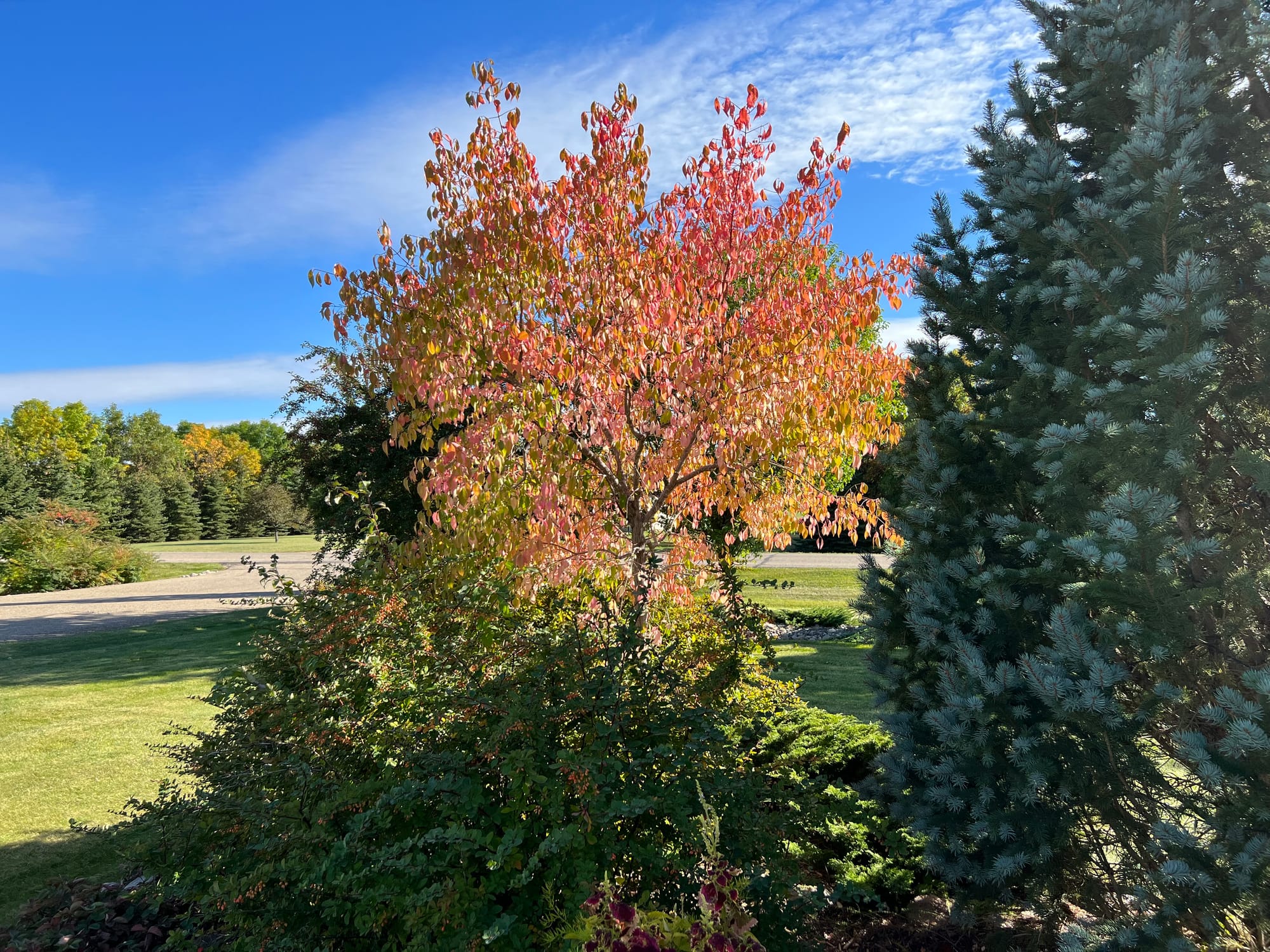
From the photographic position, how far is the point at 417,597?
4.23m

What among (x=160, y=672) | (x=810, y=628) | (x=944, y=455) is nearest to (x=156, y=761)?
(x=160, y=672)

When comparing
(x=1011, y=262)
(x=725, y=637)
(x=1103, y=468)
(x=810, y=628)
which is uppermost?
(x=1011, y=262)

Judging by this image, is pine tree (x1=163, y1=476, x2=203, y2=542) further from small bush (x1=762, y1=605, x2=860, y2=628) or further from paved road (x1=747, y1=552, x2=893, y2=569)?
small bush (x1=762, y1=605, x2=860, y2=628)

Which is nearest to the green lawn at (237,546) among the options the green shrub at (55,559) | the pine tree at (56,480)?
the pine tree at (56,480)

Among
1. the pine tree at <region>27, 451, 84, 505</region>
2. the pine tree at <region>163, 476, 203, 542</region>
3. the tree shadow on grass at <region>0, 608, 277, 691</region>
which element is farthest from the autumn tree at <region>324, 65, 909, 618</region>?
the pine tree at <region>163, 476, 203, 542</region>

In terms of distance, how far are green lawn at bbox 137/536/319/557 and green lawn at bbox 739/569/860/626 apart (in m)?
22.5

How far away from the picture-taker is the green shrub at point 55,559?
22.5m

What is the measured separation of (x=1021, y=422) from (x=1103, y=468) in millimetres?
404

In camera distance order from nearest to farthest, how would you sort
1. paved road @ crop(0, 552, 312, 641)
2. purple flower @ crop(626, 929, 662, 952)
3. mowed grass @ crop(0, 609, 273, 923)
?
purple flower @ crop(626, 929, 662, 952) → mowed grass @ crop(0, 609, 273, 923) → paved road @ crop(0, 552, 312, 641)

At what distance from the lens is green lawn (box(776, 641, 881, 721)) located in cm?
796

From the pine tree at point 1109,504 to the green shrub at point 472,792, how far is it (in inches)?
32.8

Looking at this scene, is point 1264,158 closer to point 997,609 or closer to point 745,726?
point 997,609

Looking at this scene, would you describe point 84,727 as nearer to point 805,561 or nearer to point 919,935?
point 919,935

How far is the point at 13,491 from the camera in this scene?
30.5 metres
